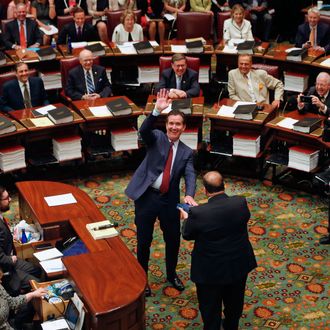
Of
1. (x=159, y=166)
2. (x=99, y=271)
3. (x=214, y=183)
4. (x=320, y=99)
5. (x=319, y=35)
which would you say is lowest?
(x=99, y=271)

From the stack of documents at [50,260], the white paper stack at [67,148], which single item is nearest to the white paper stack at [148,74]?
the white paper stack at [67,148]

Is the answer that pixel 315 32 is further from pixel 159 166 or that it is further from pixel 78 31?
pixel 159 166

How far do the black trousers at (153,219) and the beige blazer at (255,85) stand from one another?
2827mm

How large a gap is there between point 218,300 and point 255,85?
12.1 ft

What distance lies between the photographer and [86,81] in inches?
328

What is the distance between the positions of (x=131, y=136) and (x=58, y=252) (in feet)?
7.98

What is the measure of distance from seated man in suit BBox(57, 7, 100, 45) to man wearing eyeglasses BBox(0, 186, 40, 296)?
4998mm

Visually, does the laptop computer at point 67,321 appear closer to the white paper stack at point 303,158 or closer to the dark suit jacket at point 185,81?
the white paper stack at point 303,158

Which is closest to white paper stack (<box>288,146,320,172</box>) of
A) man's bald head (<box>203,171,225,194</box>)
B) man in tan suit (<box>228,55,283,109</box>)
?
man in tan suit (<box>228,55,283,109</box>)

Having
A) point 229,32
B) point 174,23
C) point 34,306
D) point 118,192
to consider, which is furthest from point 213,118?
point 174,23

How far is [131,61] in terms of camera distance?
31.6ft

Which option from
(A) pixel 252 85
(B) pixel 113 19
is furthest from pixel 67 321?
(B) pixel 113 19

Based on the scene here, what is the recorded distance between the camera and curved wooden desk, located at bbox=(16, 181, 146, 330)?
4504mm

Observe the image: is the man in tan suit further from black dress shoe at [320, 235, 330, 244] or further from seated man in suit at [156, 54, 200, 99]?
black dress shoe at [320, 235, 330, 244]
